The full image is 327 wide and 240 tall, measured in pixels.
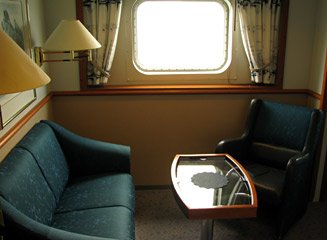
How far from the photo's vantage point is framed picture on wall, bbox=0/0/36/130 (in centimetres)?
209

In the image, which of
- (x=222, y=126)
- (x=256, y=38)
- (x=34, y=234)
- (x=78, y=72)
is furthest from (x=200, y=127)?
(x=34, y=234)

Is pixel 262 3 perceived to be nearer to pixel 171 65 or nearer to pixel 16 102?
pixel 171 65

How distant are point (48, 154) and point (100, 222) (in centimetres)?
66

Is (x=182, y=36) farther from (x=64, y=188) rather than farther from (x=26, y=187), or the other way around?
(x=26, y=187)

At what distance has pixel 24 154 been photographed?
2111 mm

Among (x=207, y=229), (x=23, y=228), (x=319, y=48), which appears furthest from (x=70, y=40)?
(x=319, y=48)

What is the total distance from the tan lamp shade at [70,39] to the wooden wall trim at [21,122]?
0.50 meters

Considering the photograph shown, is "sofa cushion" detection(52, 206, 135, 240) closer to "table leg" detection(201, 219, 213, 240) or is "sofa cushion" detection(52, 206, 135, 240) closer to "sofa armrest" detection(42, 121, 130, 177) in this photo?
"table leg" detection(201, 219, 213, 240)

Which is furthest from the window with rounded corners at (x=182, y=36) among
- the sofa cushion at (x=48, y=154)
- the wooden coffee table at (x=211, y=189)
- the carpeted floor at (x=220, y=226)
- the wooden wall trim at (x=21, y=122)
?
the carpeted floor at (x=220, y=226)

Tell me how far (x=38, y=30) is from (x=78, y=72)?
0.53m

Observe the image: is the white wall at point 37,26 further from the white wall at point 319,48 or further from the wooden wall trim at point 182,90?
the white wall at point 319,48

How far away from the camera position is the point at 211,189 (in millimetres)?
2281

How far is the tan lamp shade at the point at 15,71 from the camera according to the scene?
104 cm

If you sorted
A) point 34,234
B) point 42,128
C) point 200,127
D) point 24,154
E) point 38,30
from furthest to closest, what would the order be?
point 200,127
point 38,30
point 42,128
point 24,154
point 34,234
